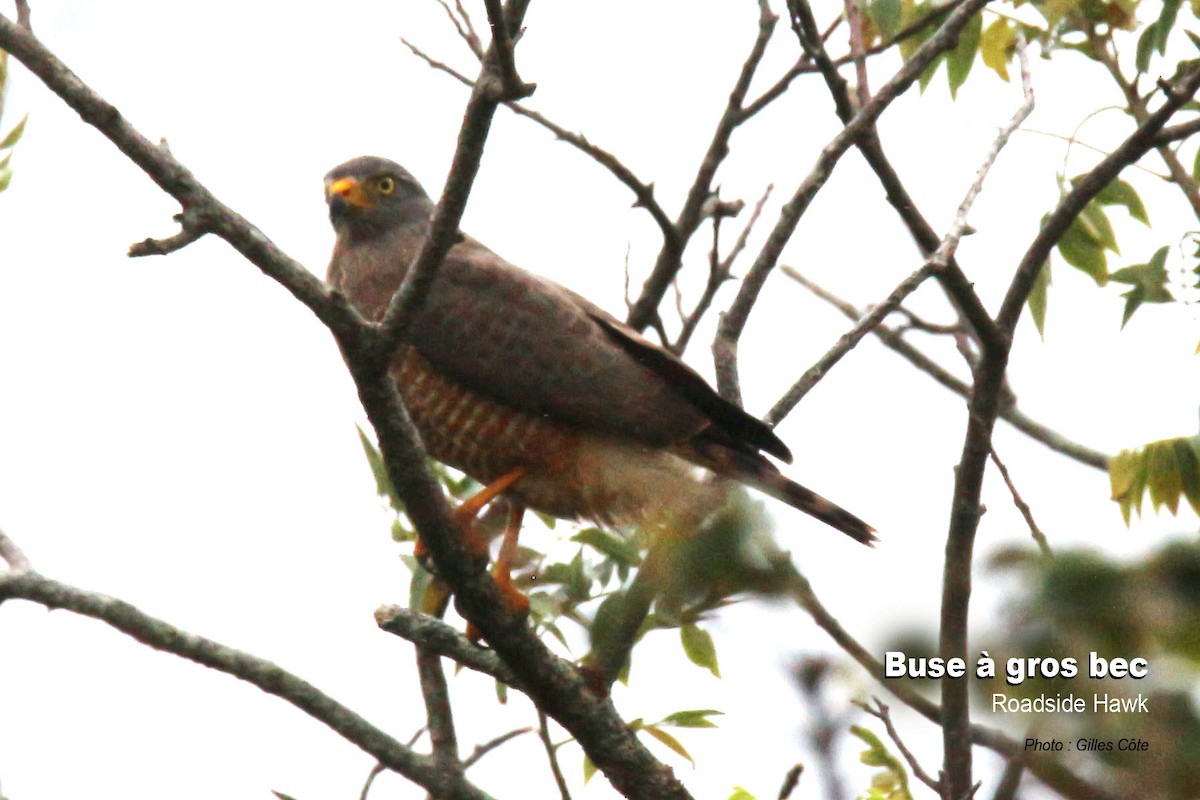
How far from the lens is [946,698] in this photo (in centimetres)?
129

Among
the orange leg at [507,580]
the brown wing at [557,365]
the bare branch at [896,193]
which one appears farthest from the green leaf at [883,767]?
the brown wing at [557,365]

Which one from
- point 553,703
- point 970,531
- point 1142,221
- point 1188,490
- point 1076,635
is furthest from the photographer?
point 1142,221

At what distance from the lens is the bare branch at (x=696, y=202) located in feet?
15.9

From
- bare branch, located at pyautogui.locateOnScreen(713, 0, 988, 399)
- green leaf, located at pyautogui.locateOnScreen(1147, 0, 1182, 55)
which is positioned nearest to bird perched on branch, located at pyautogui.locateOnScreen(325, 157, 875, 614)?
bare branch, located at pyautogui.locateOnScreen(713, 0, 988, 399)

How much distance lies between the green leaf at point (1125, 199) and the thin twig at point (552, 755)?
6.70ft

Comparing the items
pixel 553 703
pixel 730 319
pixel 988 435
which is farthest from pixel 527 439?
pixel 988 435

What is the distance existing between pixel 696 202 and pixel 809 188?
1050mm

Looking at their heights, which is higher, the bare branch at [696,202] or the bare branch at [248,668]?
the bare branch at [696,202]

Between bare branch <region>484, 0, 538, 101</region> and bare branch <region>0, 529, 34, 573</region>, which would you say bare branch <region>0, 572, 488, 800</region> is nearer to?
bare branch <region>0, 529, 34, 573</region>

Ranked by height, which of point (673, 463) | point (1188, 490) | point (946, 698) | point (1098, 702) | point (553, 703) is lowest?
point (1098, 702)

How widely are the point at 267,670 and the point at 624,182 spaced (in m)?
2.18

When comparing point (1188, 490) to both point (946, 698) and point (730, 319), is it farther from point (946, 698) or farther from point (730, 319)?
point (730, 319)

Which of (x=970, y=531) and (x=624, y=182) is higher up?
(x=624, y=182)

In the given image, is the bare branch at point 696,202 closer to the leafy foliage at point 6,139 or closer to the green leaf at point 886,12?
the green leaf at point 886,12
